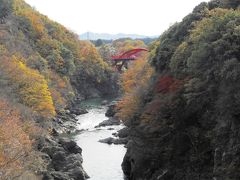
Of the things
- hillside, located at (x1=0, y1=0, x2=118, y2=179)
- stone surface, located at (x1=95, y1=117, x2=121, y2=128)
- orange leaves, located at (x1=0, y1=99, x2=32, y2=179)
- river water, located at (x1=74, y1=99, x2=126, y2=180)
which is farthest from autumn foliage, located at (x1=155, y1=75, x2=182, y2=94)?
stone surface, located at (x1=95, y1=117, x2=121, y2=128)

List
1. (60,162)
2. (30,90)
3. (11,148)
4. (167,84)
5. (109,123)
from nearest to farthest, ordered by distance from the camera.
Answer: (11,148)
(167,84)
(60,162)
(30,90)
(109,123)

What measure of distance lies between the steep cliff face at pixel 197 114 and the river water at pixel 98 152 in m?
3.59

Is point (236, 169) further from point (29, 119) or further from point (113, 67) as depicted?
point (113, 67)

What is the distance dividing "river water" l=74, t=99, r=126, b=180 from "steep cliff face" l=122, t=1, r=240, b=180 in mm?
3592

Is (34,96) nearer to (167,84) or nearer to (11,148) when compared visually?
(167,84)

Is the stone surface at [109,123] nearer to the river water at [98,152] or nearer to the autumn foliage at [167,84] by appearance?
the river water at [98,152]

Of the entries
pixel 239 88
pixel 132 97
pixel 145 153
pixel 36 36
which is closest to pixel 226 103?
pixel 239 88

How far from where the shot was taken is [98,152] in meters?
51.0

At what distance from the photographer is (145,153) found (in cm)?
3597

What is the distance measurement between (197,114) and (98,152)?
788 inches

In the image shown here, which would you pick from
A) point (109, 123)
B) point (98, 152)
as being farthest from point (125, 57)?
point (98, 152)

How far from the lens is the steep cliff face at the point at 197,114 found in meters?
28.8

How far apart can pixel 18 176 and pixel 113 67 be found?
101 meters

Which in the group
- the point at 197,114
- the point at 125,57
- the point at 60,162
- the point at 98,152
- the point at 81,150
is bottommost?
the point at 98,152
